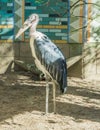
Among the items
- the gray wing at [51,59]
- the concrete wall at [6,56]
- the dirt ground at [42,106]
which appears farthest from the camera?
the concrete wall at [6,56]

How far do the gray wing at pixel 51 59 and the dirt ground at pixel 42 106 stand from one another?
54 centimetres

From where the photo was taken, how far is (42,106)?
705 cm

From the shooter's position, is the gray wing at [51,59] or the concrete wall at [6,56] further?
the concrete wall at [6,56]

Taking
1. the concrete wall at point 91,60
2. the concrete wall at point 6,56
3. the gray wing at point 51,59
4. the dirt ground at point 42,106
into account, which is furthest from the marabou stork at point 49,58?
the concrete wall at point 6,56

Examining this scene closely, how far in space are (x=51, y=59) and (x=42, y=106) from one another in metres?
1.17

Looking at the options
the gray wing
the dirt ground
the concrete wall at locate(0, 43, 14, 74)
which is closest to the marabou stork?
the gray wing

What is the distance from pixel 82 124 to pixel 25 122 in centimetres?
80

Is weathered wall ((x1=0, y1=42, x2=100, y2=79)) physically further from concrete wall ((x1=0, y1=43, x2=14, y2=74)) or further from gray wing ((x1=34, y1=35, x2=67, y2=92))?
gray wing ((x1=34, y1=35, x2=67, y2=92))

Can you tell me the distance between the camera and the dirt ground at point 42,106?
5.99 m

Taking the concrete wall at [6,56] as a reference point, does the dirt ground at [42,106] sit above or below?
below

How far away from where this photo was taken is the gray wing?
6152mm

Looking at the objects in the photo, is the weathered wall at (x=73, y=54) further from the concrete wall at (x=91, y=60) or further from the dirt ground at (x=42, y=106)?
the dirt ground at (x=42, y=106)

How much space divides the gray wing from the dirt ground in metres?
0.54

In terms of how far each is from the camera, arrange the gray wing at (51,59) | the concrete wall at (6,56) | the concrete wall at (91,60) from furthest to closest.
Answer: the concrete wall at (6,56), the concrete wall at (91,60), the gray wing at (51,59)
